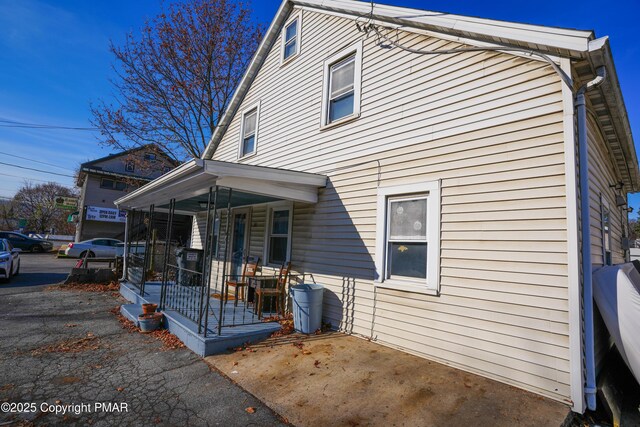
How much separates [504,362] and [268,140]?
24.5ft

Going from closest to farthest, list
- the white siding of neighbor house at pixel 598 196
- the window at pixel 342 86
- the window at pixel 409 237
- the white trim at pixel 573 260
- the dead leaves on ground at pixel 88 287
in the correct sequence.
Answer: the white trim at pixel 573 260
the white siding of neighbor house at pixel 598 196
the window at pixel 409 237
the window at pixel 342 86
the dead leaves on ground at pixel 88 287

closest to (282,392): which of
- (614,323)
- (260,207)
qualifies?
(614,323)

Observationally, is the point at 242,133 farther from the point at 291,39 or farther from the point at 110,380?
the point at 110,380

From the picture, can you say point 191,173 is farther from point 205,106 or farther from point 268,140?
point 205,106

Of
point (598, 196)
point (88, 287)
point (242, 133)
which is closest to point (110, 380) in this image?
point (598, 196)

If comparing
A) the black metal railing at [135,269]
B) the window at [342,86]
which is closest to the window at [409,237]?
the window at [342,86]

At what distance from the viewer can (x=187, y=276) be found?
9.74 m

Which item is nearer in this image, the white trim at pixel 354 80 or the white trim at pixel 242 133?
the white trim at pixel 354 80

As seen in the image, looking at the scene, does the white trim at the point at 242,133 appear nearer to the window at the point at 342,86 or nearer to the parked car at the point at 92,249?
the window at the point at 342,86

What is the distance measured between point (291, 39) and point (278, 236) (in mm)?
5653

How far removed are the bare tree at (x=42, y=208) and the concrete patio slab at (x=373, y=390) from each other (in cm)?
4609

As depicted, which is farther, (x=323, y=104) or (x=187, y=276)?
(x=187, y=276)

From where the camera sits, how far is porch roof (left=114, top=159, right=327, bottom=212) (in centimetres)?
505

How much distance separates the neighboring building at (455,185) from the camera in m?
3.68
